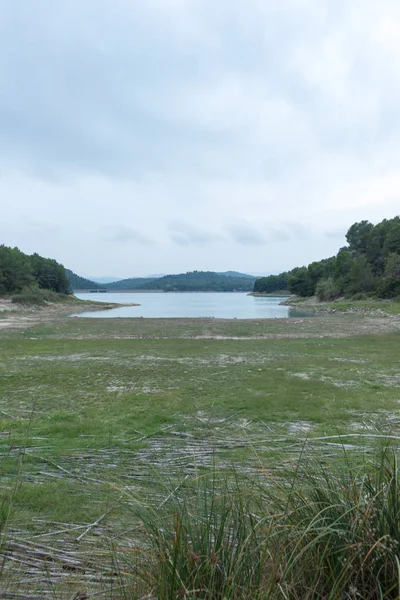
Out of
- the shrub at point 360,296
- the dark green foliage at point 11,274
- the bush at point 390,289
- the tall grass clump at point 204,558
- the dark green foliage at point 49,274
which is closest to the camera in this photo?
the tall grass clump at point 204,558

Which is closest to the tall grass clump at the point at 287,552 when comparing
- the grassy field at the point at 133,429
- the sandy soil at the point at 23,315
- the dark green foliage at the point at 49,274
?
the grassy field at the point at 133,429

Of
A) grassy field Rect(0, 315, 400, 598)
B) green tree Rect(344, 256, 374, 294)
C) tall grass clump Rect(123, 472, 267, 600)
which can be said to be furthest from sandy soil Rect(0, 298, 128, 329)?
green tree Rect(344, 256, 374, 294)

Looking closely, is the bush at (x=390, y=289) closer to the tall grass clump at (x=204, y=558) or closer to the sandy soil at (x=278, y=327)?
the sandy soil at (x=278, y=327)

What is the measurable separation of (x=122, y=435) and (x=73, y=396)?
114 inches

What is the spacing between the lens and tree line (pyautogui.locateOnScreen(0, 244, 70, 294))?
66.0 meters

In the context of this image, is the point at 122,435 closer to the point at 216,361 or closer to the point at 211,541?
the point at 211,541

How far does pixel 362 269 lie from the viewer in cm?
6259

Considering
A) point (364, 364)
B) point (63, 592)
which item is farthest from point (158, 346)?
point (63, 592)

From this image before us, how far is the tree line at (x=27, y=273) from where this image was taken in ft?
217

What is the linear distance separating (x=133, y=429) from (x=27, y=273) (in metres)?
72.3

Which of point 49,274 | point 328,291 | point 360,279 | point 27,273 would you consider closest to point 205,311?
point 328,291

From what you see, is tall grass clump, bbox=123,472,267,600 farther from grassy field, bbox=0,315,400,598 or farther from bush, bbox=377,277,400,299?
bush, bbox=377,277,400,299

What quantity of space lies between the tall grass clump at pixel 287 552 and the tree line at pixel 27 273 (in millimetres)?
69060

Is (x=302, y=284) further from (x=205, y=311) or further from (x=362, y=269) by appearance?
(x=205, y=311)
